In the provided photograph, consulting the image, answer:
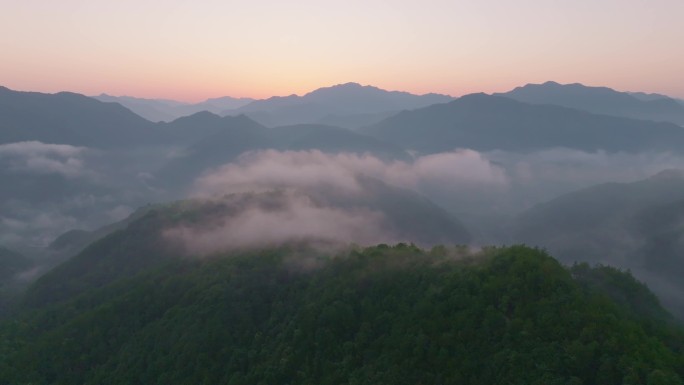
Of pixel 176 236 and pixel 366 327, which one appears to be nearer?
pixel 366 327

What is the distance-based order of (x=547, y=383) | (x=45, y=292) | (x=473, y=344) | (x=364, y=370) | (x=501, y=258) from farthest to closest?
(x=45, y=292), (x=501, y=258), (x=364, y=370), (x=473, y=344), (x=547, y=383)

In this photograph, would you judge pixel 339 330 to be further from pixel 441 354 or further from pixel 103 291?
pixel 103 291

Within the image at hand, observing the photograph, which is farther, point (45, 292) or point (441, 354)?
point (45, 292)

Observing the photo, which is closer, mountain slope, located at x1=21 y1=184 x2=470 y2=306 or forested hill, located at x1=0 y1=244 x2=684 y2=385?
forested hill, located at x1=0 y1=244 x2=684 y2=385

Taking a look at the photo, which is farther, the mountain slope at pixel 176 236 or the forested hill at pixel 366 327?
the mountain slope at pixel 176 236

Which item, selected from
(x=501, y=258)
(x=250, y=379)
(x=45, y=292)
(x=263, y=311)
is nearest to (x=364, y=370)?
(x=250, y=379)

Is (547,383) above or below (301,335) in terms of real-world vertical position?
above

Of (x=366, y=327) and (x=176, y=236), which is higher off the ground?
(x=366, y=327)

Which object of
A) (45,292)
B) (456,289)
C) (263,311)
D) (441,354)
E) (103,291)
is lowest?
(45,292)
